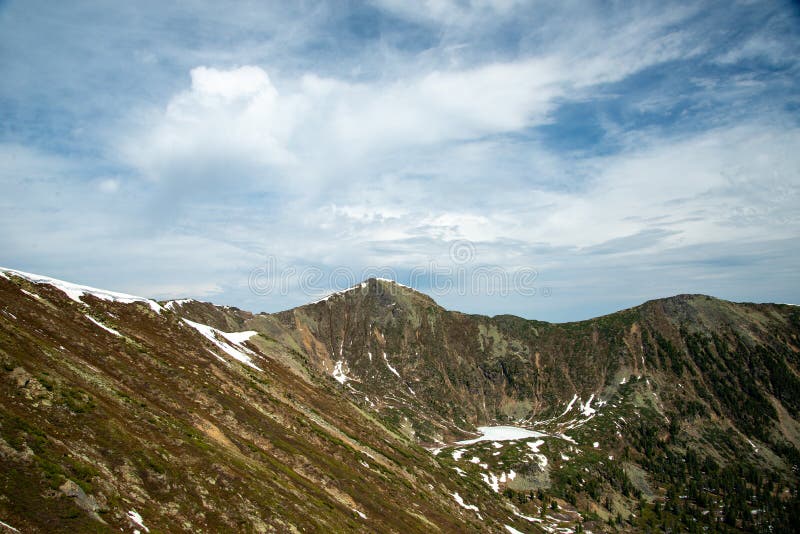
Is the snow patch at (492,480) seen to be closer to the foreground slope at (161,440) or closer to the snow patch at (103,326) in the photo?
the foreground slope at (161,440)

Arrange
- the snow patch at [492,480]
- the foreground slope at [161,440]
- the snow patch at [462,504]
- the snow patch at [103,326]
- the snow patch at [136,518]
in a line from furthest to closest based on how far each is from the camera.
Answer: the snow patch at [492,480] < the snow patch at [462,504] < the snow patch at [103,326] < the snow patch at [136,518] < the foreground slope at [161,440]

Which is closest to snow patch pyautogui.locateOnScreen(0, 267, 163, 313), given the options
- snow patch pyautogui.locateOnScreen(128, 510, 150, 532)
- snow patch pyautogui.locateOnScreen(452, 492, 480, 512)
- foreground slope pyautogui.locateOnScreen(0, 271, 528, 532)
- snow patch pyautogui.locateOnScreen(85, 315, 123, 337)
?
foreground slope pyautogui.locateOnScreen(0, 271, 528, 532)

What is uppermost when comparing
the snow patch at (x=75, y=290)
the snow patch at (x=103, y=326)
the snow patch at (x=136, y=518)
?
the snow patch at (x=75, y=290)

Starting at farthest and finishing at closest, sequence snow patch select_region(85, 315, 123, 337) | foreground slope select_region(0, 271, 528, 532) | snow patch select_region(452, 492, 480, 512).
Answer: snow patch select_region(452, 492, 480, 512)
snow patch select_region(85, 315, 123, 337)
foreground slope select_region(0, 271, 528, 532)

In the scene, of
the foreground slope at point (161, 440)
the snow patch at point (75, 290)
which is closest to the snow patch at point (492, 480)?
the foreground slope at point (161, 440)

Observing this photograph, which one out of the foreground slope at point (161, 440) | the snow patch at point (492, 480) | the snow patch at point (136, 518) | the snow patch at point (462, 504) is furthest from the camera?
the snow patch at point (492, 480)

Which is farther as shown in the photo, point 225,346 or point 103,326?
point 225,346

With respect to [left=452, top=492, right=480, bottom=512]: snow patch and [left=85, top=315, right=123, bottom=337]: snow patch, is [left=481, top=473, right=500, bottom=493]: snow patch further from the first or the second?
[left=85, top=315, right=123, bottom=337]: snow patch

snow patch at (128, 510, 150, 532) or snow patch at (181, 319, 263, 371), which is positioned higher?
snow patch at (181, 319, 263, 371)

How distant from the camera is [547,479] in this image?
180 metres

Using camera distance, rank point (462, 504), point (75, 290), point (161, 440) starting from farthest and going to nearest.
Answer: point (462, 504) < point (75, 290) < point (161, 440)

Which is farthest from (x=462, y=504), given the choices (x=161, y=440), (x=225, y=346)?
(x=161, y=440)

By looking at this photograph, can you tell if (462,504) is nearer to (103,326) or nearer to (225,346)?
(225,346)

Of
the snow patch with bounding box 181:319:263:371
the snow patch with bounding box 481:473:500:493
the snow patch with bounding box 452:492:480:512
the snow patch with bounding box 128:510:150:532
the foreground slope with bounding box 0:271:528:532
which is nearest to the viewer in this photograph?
the foreground slope with bounding box 0:271:528:532
